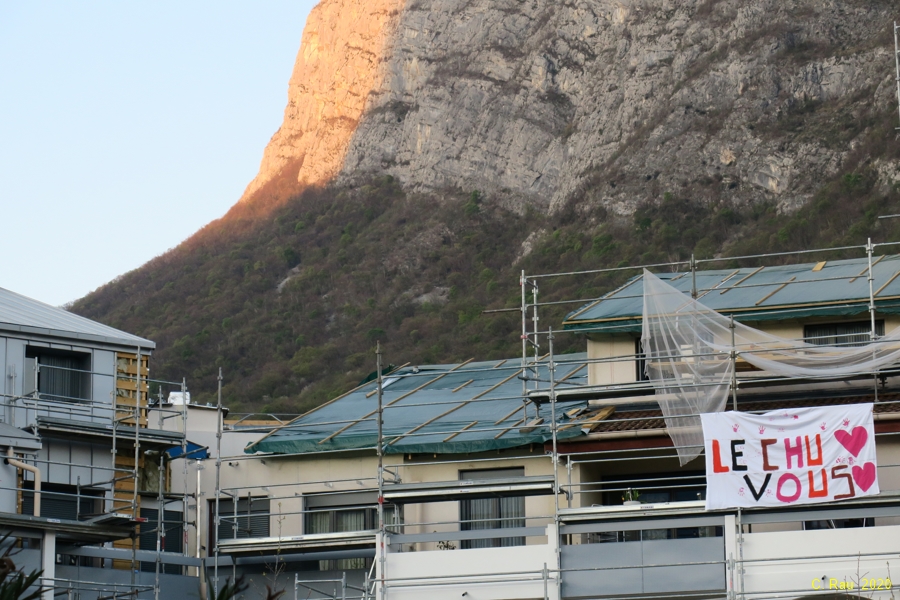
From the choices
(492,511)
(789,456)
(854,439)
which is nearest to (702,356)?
(789,456)

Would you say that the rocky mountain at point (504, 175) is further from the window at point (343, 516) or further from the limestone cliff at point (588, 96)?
the window at point (343, 516)

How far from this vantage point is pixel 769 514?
78.0 feet

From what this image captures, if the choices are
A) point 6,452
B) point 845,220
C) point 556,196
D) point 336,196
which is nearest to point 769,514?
point 6,452

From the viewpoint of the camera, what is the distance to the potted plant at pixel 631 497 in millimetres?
24953

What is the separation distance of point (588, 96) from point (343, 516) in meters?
94.6

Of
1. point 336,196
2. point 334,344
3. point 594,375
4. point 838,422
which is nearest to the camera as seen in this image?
point 838,422

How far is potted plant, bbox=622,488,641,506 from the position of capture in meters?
25.0

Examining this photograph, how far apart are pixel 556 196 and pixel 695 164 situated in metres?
16.7

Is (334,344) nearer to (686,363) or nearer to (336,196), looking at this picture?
(336,196)

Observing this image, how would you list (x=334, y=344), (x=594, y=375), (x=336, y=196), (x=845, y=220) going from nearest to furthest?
1. (x=594, y=375)
2. (x=845, y=220)
3. (x=334, y=344)
4. (x=336, y=196)

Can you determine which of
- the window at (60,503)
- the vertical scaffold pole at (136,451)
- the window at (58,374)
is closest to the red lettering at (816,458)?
the vertical scaffold pole at (136,451)

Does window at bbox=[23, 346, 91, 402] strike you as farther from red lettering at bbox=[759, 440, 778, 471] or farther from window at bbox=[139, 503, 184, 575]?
red lettering at bbox=[759, 440, 778, 471]

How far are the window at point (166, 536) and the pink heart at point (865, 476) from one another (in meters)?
14.5

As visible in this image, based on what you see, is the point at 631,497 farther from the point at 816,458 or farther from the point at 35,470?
the point at 35,470
